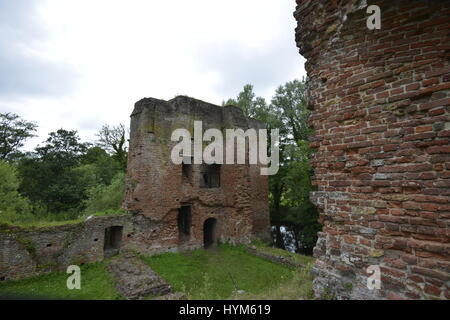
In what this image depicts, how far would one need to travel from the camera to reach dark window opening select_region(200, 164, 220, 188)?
1416 centimetres

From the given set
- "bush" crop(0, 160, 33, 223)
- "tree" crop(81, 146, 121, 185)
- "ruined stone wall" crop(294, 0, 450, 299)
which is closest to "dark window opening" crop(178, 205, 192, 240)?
"bush" crop(0, 160, 33, 223)

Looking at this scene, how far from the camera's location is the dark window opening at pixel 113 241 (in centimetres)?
1048

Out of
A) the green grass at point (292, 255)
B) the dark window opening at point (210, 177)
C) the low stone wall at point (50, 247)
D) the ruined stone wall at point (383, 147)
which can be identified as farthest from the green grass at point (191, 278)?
the dark window opening at point (210, 177)

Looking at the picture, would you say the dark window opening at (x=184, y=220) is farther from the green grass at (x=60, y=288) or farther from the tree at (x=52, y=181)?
the tree at (x=52, y=181)

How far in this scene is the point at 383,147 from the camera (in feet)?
8.35

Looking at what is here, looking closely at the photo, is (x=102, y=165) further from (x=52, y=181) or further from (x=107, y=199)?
(x=107, y=199)

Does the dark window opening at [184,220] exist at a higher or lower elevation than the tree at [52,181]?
lower

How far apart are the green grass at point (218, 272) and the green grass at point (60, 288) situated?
2.09 metres

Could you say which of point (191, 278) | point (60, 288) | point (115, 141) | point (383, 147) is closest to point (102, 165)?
point (115, 141)


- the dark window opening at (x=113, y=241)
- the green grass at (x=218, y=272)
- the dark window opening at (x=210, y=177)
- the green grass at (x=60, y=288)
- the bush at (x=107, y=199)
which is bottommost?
the green grass at (x=218, y=272)

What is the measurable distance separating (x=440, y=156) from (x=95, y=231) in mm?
11483

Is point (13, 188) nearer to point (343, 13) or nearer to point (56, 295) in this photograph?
point (56, 295)

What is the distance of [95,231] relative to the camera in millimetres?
9789
